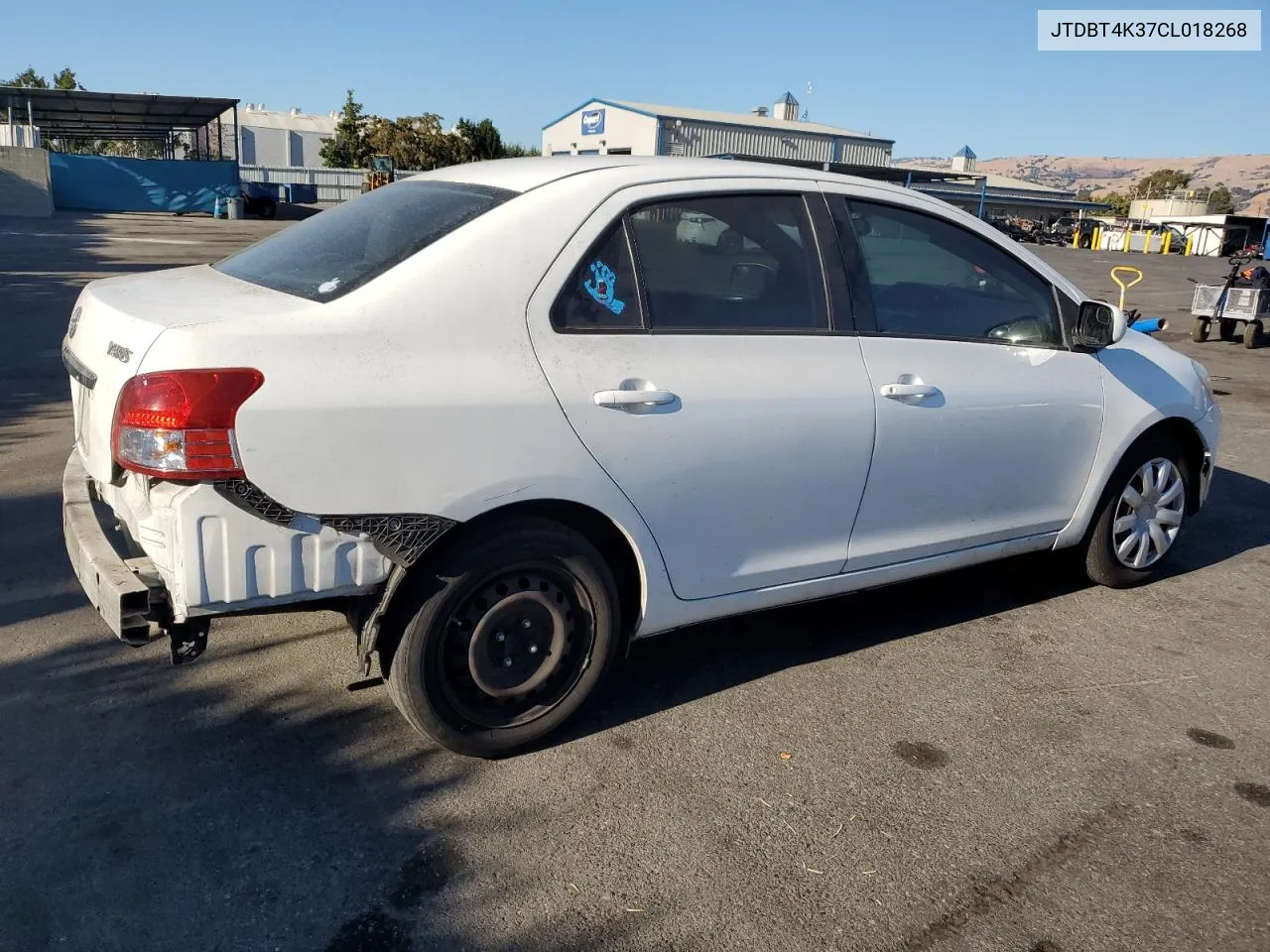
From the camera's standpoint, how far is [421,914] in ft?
8.45

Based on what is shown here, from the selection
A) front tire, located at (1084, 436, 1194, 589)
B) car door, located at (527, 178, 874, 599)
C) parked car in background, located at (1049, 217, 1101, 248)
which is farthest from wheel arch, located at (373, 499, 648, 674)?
parked car in background, located at (1049, 217, 1101, 248)

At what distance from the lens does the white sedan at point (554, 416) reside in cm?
274

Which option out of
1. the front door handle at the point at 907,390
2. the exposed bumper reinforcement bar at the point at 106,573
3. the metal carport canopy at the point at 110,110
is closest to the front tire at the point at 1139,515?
the front door handle at the point at 907,390

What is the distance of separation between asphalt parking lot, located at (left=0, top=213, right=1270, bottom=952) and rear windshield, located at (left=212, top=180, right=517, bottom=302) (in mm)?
1425

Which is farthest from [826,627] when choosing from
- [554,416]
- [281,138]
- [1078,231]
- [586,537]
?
[281,138]

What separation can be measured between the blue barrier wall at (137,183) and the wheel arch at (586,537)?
1843 inches

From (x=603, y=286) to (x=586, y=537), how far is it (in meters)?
0.79

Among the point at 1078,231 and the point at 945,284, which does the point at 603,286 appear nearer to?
the point at 945,284

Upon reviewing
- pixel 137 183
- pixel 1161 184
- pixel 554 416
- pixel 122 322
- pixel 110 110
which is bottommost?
pixel 554 416

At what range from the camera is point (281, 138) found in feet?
275

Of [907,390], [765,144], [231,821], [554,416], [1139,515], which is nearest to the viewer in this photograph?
[231,821]

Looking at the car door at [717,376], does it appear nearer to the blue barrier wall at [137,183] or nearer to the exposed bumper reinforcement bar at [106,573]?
the exposed bumper reinforcement bar at [106,573]

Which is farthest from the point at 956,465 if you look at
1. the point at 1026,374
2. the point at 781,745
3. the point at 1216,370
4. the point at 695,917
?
the point at 1216,370

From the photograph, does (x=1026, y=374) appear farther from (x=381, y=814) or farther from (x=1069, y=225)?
(x=1069, y=225)
